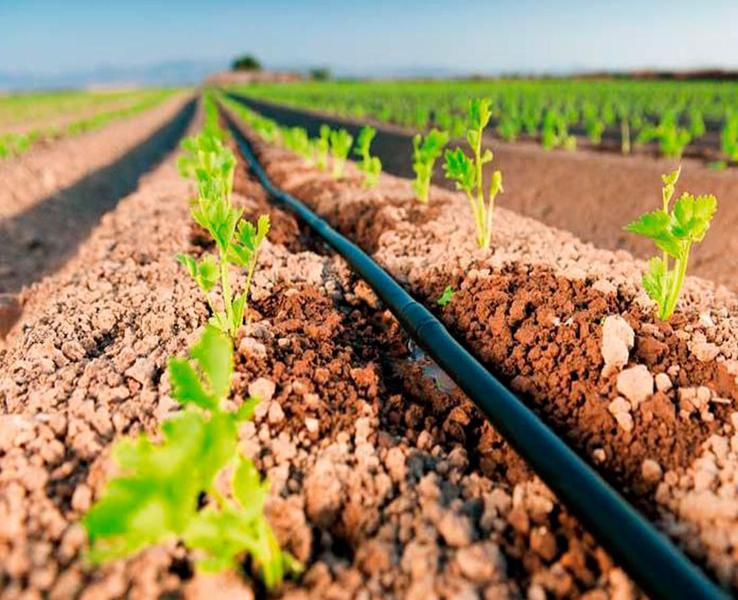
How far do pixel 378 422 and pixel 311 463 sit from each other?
11.5 inches

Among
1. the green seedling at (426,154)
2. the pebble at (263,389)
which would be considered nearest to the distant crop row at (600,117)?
the green seedling at (426,154)

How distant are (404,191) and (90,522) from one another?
4946mm

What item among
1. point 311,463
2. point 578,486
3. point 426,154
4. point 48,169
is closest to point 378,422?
point 311,463

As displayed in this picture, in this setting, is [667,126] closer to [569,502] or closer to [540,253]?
[540,253]

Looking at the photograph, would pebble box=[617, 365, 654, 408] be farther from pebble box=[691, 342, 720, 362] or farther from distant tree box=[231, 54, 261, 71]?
distant tree box=[231, 54, 261, 71]

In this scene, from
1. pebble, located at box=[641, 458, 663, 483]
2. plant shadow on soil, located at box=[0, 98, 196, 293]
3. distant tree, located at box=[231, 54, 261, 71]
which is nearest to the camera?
pebble, located at box=[641, 458, 663, 483]

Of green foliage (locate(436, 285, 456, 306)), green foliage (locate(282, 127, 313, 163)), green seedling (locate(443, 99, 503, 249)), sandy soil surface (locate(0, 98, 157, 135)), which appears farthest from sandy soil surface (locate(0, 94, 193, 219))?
green foliage (locate(436, 285, 456, 306))

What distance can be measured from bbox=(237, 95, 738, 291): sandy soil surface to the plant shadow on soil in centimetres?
441

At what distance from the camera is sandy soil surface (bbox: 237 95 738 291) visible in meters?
5.05

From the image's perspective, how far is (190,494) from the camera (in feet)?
3.78

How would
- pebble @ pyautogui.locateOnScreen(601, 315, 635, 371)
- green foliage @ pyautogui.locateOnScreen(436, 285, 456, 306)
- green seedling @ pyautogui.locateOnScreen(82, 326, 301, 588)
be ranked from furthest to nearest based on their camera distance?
1. green foliage @ pyautogui.locateOnScreen(436, 285, 456, 306)
2. pebble @ pyautogui.locateOnScreen(601, 315, 635, 371)
3. green seedling @ pyautogui.locateOnScreen(82, 326, 301, 588)

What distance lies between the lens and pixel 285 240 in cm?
432

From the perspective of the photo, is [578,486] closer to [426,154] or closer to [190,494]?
[190,494]

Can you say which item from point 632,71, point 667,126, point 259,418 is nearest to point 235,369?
point 259,418
